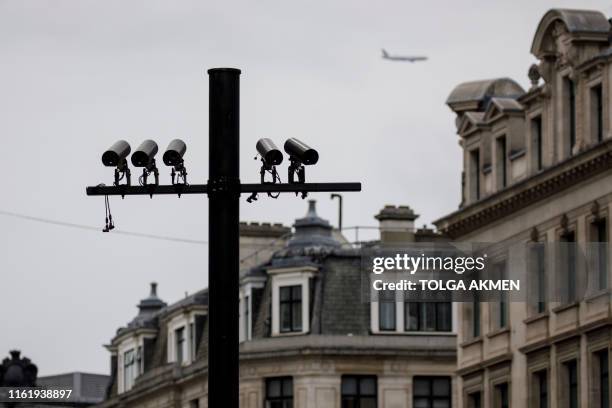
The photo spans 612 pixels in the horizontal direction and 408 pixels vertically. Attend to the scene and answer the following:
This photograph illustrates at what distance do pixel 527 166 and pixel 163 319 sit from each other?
4143 centimetres

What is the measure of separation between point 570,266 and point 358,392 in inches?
1092

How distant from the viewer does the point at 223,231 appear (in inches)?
979

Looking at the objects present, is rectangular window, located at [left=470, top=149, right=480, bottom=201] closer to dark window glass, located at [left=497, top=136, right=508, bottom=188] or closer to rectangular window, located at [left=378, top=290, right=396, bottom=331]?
dark window glass, located at [left=497, top=136, right=508, bottom=188]

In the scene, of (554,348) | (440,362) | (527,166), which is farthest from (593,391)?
(440,362)

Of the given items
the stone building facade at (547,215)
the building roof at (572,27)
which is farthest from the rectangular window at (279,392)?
the building roof at (572,27)

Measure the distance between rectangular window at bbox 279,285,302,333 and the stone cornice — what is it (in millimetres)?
A: 17274

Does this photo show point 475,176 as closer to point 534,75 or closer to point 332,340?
point 534,75

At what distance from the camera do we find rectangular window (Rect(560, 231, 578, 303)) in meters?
68.2

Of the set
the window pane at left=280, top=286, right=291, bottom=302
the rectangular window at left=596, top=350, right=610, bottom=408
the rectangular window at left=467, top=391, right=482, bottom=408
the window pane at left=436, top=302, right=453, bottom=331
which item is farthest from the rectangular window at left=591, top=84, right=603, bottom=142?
the window pane at left=280, top=286, right=291, bottom=302

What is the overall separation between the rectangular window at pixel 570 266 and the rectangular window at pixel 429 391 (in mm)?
25653

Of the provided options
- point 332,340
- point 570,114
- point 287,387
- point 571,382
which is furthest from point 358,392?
point 570,114

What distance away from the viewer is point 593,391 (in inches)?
2689

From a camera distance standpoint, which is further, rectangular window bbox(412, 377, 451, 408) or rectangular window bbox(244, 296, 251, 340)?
rectangular window bbox(244, 296, 251, 340)

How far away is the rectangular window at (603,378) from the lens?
67.7m
